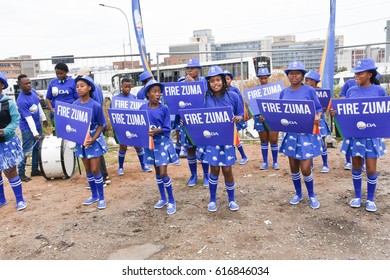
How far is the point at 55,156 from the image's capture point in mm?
6316

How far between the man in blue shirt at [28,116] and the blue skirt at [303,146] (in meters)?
4.54

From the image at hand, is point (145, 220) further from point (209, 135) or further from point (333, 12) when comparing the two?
point (333, 12)

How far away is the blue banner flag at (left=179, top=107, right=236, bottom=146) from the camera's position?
4.12 meters

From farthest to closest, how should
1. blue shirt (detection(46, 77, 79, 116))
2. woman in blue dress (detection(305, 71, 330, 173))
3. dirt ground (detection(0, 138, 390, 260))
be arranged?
blue shirt (detection(46, 77, 79, 116))
woman in blue dress (detection(305, 71, 330, 173))
dirt ground (detection(0, 138, 390, 260))

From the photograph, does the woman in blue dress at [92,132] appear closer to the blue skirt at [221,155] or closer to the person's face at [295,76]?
the blue skirt at [221,155]

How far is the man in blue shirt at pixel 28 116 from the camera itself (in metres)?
6.36

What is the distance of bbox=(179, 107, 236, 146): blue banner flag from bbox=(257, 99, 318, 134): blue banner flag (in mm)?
669

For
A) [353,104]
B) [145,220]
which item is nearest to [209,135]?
[145,220]

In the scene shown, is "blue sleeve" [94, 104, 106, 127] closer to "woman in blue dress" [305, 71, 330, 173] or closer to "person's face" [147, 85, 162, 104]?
"person's face" [147, 85, 162, 104]

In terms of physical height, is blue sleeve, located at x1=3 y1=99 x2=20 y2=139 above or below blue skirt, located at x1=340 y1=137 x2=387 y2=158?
above

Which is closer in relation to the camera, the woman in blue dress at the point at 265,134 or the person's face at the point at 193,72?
the person's face at the point at 193,72

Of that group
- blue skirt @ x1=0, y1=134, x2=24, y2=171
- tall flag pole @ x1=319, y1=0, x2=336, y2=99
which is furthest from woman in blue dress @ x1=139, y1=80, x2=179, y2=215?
tall flag pole @ x1=319, y1=0, x2=336, y2=99

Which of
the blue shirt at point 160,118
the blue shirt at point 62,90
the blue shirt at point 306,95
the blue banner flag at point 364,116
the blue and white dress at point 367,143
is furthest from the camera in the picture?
the blue shirt at point 62,90

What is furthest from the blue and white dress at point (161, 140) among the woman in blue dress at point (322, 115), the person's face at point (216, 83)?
the woman in blue dress at point (322, 115)
